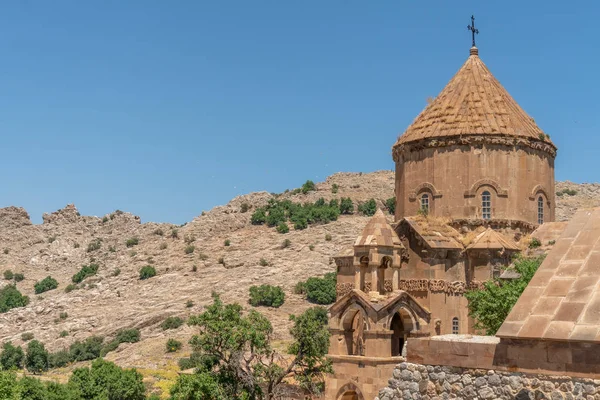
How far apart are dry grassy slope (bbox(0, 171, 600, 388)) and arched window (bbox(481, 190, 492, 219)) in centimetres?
2634

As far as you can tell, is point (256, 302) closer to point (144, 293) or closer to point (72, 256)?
point (144, 293)

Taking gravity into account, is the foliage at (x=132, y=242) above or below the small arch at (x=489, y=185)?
above

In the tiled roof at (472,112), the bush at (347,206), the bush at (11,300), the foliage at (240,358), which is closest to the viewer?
the foliage at (240,358)

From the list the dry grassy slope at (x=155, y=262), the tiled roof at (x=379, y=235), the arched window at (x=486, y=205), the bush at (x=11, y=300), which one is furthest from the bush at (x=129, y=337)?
the tiled roof at (x=379, y=235)

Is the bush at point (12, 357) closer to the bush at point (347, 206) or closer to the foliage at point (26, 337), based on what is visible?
the foliage at point (26, 337)

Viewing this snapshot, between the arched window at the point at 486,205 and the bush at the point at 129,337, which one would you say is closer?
the arched window at the point at 486,205

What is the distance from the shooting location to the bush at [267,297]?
5388 cm

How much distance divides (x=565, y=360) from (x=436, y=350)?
4.66ft

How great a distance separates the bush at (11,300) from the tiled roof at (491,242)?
5870 centimetres

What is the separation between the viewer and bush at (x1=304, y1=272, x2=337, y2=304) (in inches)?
2114

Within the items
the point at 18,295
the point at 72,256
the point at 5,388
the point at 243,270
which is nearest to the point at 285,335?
the point at 243,270

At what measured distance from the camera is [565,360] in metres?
6.48

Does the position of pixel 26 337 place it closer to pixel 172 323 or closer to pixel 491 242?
pixel 172 323

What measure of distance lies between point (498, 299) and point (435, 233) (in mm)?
5236
